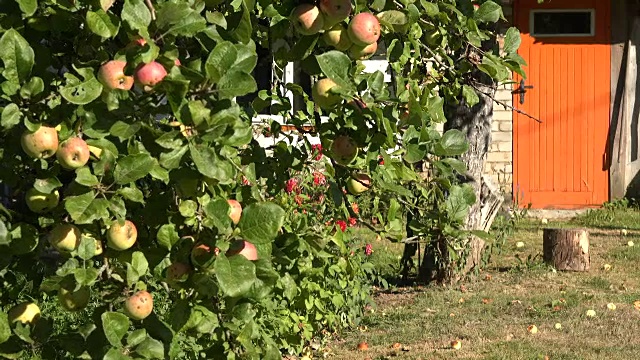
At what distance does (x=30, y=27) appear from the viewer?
7.32 ft

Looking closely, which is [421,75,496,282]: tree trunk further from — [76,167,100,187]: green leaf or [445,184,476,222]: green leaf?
[76,167,100,187]: green leaf

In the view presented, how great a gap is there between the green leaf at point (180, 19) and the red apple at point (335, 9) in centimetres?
33

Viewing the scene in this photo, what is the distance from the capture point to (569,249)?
28.4ft

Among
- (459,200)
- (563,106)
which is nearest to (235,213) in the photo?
(459,200)

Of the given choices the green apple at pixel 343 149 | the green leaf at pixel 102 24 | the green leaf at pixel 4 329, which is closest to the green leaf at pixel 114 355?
the green leaf at pixel 4 329

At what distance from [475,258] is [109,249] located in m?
6.27

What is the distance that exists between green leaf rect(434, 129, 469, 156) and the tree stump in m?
6.41

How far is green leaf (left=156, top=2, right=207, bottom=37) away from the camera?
1897 mm

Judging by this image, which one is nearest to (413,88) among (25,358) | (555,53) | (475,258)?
(25,358)

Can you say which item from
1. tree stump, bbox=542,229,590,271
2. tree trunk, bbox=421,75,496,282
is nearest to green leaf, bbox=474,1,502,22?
tree trunk, bbox=421,75,496,282

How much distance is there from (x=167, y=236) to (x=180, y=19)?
0.46 meters

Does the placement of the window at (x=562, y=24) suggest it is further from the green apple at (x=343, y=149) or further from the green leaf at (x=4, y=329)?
the green leaf at (x=4, y=329)

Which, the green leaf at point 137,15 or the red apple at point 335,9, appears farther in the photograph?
the red apple at point 335,9

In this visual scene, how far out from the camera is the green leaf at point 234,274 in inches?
69.2
